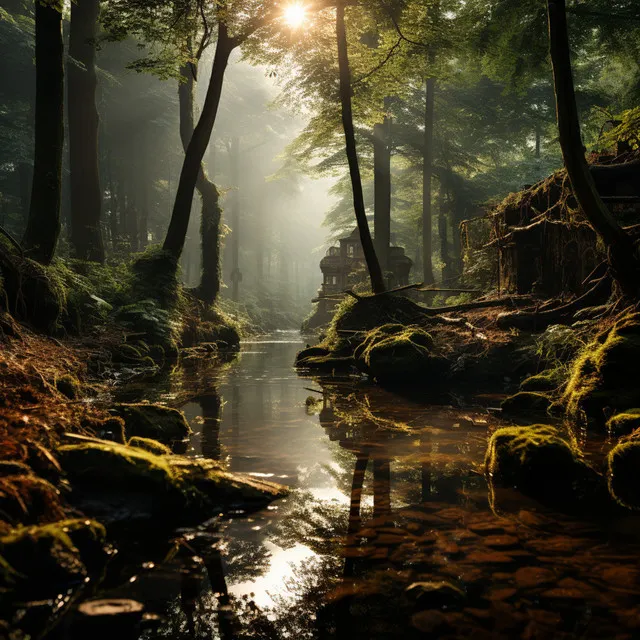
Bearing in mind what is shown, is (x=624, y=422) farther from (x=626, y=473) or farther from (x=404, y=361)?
(x=404, y=361)

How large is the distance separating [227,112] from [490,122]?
29.3 meters

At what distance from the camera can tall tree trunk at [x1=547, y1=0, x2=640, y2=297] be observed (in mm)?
6258

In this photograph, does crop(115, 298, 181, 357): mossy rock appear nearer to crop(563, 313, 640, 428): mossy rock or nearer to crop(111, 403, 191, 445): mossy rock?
crop(111, 403, 191, 445): mossy rock

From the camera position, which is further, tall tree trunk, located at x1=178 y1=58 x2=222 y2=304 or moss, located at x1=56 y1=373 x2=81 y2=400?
tall tree trunk, located at x1=178 y1=58 x2=222 y2=304

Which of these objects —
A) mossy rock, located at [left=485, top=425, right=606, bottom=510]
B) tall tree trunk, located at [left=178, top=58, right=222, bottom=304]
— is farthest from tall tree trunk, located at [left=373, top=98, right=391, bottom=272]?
mossy rock, located at [left=485, top=425, right=606, bottom=510]

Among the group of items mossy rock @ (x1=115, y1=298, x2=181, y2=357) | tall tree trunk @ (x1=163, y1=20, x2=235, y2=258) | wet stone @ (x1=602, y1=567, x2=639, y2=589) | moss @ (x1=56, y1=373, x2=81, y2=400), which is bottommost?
wet stone @ (x1=602, y1=567, x2=639, y2=589)

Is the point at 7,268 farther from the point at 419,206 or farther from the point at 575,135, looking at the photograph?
the point at 419,206

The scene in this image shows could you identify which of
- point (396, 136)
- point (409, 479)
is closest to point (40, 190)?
point (409, 479)

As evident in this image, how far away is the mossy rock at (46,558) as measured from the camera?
2.29 metres

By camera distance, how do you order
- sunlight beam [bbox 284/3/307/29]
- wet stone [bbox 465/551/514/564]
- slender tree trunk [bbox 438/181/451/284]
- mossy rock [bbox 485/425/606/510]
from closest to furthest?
wet stone [bbox 465/551/514/564] < mossy rock [bbox 485/425/606/510] < sunlight beam [bbox 284/3/307/29] < slender tree trunk [bbox 438/181/451/284]

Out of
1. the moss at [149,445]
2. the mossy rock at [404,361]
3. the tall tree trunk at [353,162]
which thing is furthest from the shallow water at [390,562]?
the tall tree trunk at [353,162]

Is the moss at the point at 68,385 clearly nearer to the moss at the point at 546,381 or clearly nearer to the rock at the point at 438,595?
the rock at the point at 438,595

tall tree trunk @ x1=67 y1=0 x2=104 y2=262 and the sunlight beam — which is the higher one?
the sunlight beam

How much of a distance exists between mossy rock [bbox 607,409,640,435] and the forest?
0.04 m
